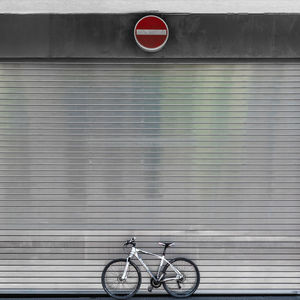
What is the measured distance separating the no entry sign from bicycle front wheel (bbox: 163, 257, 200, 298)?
348 cm

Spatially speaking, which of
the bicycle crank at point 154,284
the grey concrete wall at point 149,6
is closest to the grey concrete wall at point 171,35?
the grey concrete wall at point 149,6

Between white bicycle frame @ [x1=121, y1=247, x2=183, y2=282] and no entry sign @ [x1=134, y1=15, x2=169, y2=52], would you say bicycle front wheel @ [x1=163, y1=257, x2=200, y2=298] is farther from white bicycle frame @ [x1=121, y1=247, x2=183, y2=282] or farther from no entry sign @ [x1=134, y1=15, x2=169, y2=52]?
no entry sign @ [x1=134, y1=15, x2=169, y2=52]

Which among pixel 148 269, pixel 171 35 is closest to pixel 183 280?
pixel 148 269

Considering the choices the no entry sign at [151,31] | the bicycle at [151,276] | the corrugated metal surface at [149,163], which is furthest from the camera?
the corrugated metal surface at [149,163]

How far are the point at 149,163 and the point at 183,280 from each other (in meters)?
1.95

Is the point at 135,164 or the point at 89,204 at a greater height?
the point at 135,164

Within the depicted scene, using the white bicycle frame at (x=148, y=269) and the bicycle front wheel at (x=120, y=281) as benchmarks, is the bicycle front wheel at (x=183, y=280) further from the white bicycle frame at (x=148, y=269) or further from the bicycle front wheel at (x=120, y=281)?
the bicycle front wheel at (x=120, y=281)

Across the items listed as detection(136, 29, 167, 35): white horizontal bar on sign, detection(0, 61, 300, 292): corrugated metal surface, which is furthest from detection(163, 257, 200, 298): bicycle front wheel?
detection(136, 29, 167, 35): white horizontal bar on sign

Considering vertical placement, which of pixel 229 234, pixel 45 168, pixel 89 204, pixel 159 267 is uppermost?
pixel 45 168

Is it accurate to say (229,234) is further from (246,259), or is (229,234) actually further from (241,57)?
(241,57)

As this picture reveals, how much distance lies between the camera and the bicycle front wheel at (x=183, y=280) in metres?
6.95

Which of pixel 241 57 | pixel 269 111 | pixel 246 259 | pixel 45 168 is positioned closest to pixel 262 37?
pixel 241 57

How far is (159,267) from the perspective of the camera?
6906mm

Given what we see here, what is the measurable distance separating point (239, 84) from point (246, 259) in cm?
286
